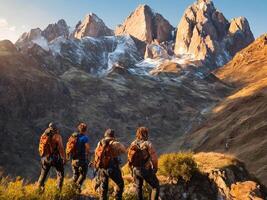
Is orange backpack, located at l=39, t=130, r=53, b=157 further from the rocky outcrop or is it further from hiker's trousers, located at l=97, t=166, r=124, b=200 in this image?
the rocky outcrop

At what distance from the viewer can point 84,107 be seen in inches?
4587

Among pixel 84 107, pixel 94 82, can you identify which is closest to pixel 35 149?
pixel 84 107

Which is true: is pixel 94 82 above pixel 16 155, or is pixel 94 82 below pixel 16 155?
above

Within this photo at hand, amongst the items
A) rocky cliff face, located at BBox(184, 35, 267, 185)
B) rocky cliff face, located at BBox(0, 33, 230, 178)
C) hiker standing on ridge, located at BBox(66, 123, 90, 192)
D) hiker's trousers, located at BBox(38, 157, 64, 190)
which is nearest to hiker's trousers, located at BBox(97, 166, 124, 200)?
hiker's trousers, located at BBox(38, 157, 64, 190)

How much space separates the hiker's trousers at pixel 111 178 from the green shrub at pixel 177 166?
3259 mm

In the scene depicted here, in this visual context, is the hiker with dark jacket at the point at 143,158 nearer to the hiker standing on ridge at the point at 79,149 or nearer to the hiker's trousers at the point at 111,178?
the hiker's trousers at the point at 111,178

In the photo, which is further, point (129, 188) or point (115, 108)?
point (115, 108)

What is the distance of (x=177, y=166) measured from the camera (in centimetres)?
1612

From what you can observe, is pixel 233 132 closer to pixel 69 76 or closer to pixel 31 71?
pixel 31 71

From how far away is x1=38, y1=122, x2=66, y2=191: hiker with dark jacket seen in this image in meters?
14.2

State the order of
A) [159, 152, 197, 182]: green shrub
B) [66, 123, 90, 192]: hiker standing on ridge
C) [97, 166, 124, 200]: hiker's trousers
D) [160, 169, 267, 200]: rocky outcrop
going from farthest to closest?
1. [159, 152, 197, 182]: green shrub
2. [160, 169, 267, 200]: rocky outcrop
3. [66, 123, 90, 192]: hiker standing on ridge
4. [97, 166, 124, 200]: hiker's trousers

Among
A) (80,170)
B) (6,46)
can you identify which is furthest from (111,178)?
(6,46)

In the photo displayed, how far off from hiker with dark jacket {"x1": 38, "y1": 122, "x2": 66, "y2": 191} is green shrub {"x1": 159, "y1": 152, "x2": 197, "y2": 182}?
3889mm

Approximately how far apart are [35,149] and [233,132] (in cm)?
3968
